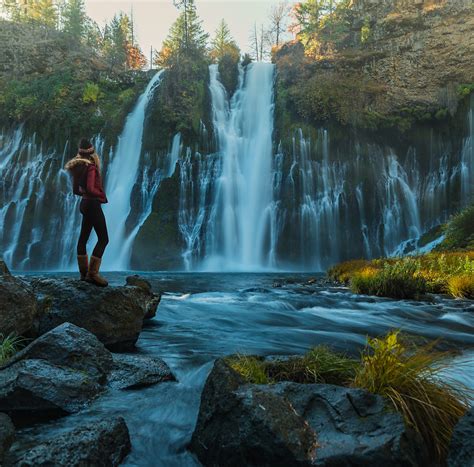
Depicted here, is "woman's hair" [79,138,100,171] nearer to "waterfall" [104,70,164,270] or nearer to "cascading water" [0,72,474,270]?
"cascading water" [0,72,474,270]

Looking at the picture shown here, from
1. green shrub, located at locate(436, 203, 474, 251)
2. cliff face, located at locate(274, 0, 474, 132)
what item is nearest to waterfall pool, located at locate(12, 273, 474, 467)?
green shrub, located at locate(436, 203, 474, 251)

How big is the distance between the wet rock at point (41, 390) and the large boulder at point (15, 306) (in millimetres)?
1061

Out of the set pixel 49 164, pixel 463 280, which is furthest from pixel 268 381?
pixel 49 164

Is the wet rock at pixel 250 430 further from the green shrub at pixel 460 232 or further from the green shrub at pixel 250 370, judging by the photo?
the green shrub at pixel 460 232

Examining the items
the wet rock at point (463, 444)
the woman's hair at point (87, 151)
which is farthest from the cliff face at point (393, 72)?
the wet rock at point (463, 444)

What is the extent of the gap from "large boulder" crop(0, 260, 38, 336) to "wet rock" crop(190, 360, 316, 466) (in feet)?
10.2

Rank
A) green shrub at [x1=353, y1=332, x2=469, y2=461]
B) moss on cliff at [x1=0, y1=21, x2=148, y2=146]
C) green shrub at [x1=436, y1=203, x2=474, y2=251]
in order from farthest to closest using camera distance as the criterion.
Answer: moss on cliff at [x1=0, y1=21, x2=148, y2=146] → green shrub at [x1=436, y1=203, x2=474, y2=251] → green shrub at [x1=353, y1=332, x2=469, y2=461]

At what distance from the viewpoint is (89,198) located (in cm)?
665

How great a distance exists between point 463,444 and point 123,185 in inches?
1119

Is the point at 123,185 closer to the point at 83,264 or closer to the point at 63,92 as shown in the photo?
the point at 63,92

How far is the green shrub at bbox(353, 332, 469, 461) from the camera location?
3049mm

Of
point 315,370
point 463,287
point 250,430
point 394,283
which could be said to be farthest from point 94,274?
point 463,287

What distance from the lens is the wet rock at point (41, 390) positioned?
3.74 m

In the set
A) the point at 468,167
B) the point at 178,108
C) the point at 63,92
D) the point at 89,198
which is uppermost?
the point at 63,92
